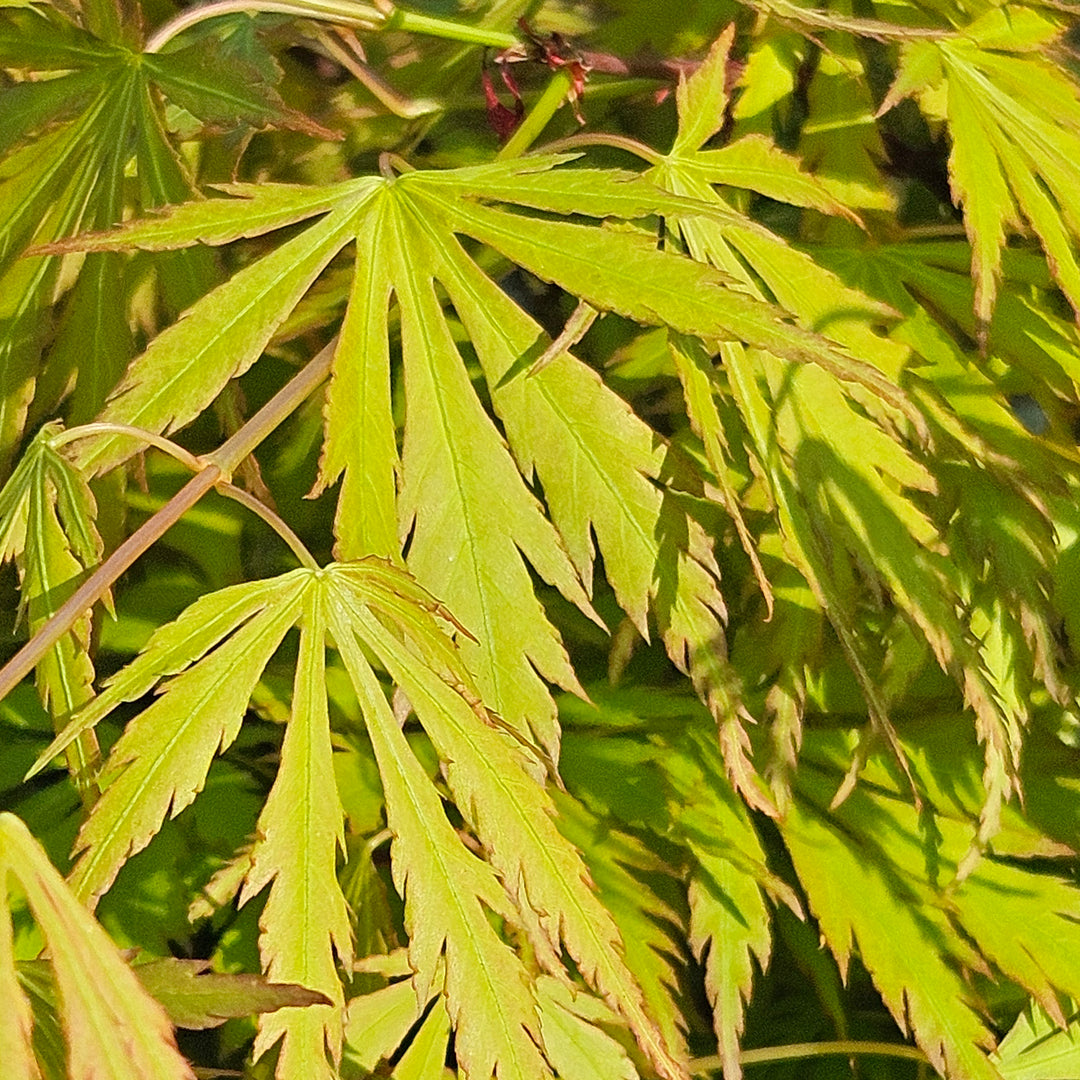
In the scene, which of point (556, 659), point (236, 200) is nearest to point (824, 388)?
point (556, 659)

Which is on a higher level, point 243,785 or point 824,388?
point 824,388

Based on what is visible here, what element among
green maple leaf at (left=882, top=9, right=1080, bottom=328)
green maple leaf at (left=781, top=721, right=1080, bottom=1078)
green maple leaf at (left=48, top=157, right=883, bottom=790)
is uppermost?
green maple leaf at (left=882, top=9, right=1080, bottom=328)

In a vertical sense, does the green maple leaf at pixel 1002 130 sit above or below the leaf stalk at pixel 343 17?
above

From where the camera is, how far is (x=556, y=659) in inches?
25.6

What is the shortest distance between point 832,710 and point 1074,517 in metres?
0.21

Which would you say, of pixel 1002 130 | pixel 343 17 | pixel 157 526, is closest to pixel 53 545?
pixel 157 526

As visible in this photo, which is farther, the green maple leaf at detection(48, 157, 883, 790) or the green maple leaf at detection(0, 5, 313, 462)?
the green maple leaf at detection(0, 5, 313, 462)

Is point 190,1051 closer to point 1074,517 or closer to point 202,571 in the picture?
point 202,571

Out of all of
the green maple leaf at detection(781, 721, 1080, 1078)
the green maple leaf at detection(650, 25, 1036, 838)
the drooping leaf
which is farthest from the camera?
the green maple leaf at detection(781, 721, 1080, 1078)

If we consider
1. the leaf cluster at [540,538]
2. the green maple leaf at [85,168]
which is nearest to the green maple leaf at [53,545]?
the leaf cluster at [540,538]

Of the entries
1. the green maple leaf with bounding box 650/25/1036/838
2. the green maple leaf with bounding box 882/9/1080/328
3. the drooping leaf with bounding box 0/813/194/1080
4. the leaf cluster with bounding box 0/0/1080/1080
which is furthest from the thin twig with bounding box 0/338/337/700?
the green maple leaf with bounding box 882/9/1080/328

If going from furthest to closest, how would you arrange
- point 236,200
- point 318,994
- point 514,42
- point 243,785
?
point 243,785 → point 514,42 → point 236,200 → point 318,994

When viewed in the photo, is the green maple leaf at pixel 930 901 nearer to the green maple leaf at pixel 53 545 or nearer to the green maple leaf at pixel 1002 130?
the green maple leaf at pixel 1002 130

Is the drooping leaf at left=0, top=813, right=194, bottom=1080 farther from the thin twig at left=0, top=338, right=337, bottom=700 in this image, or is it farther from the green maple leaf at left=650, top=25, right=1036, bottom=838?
the green maple leaf at left=650, top=25, right=1036, bottom=838
